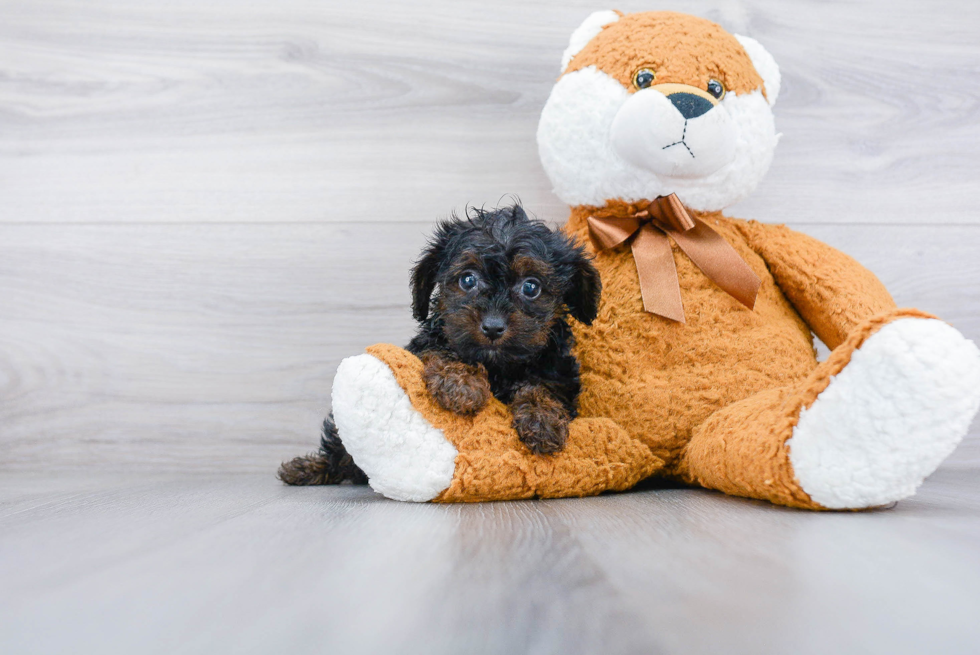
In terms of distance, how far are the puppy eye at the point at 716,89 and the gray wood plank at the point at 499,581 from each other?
2.14 ft

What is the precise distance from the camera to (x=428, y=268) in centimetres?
104

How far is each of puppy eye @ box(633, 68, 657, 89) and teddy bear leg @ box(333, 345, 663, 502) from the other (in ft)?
1.89

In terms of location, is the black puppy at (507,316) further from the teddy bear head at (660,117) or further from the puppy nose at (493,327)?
the teddy bear head at (660,117)

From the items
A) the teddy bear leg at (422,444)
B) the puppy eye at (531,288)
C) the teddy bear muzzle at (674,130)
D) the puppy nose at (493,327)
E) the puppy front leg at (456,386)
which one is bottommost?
the teddy bear leg at (422,444)

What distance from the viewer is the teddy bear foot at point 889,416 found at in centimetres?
70

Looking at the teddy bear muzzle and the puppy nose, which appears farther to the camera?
the teddy bear muzzle

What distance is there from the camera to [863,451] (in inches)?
29.3

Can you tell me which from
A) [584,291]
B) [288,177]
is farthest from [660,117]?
[288,177]

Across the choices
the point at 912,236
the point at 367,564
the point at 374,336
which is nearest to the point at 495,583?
the point at 367,564

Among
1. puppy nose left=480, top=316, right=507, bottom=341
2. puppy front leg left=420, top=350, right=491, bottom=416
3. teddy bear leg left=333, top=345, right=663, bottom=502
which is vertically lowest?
teddy bear leg left=333, top=345, right=663, bottom=502

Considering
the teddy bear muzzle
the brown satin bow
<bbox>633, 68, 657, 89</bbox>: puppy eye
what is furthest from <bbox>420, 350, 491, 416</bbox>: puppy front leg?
<bbox>633, 68, 657, 89</bbox>: puppy eye

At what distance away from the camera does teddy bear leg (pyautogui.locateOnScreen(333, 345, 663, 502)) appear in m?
0.88

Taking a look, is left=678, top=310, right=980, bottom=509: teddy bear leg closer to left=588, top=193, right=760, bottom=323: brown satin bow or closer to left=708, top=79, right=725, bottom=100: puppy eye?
left=588, top=193, right=760, bottom=323: brown satin bow

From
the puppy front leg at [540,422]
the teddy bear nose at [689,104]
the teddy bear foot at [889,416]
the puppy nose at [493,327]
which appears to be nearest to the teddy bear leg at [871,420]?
the teddy bear foot at [889,416]
